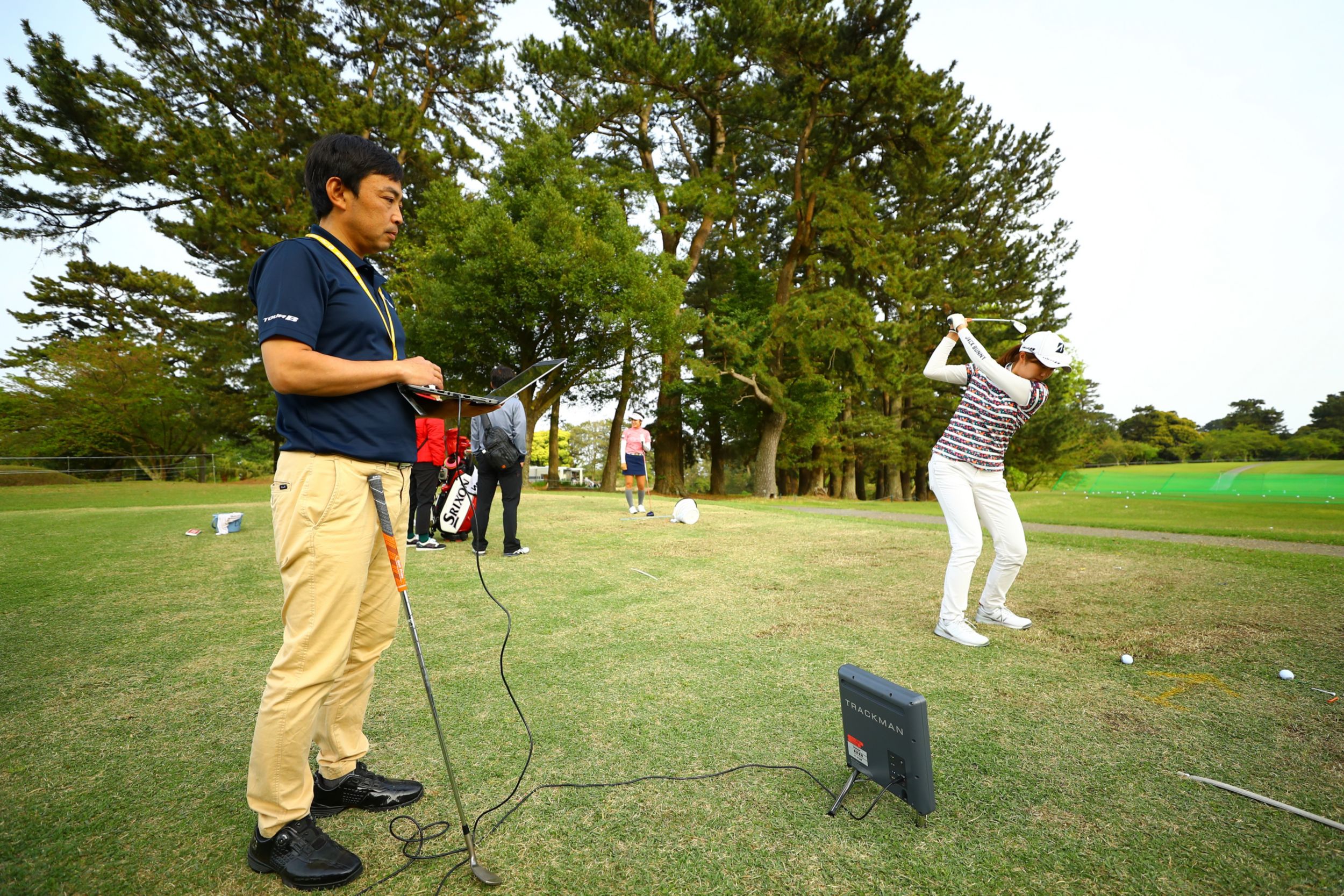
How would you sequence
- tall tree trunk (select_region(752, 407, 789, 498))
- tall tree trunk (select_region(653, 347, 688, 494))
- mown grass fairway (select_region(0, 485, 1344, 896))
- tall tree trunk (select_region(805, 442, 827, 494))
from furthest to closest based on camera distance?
tall tree trunk (select_region(805, 442, 827, 494)) → tall tree trunk (select_region(653, 347, 688, 494)) → tall tree trunk (select_region(752, 407, 789, 498)) → mown grass fairway (select_region(0, 485, 1344, 896))

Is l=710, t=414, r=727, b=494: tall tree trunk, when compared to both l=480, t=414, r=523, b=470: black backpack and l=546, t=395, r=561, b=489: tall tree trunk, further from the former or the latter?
l=480, t=414, r=523, b=470: black backpack

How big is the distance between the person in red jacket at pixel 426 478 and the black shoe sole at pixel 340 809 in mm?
5727

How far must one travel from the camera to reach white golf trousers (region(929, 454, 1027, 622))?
4.21m

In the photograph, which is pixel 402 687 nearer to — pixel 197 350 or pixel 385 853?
pixel 385 853

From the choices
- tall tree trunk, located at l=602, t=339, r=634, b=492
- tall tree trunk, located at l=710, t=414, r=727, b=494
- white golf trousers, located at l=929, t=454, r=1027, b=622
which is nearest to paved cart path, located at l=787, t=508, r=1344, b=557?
white golf trousers, located at l=929, t=454, r=1027, b=622

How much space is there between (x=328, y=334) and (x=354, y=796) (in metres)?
1.69

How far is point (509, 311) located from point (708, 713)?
1723 cm

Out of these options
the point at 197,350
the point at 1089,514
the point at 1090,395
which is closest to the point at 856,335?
the point at 1089,514

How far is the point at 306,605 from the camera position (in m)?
1.87

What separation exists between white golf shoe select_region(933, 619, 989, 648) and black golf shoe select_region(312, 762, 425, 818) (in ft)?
11.4

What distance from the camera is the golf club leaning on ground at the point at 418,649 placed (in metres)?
1.85

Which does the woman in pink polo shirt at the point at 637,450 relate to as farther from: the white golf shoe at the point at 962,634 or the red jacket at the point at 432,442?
the white golf shoe at the point at 962,634

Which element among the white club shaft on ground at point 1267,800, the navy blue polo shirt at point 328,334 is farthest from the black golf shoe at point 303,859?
the white club shaft on ground at point 1267,800

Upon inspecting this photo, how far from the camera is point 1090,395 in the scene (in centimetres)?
5581
